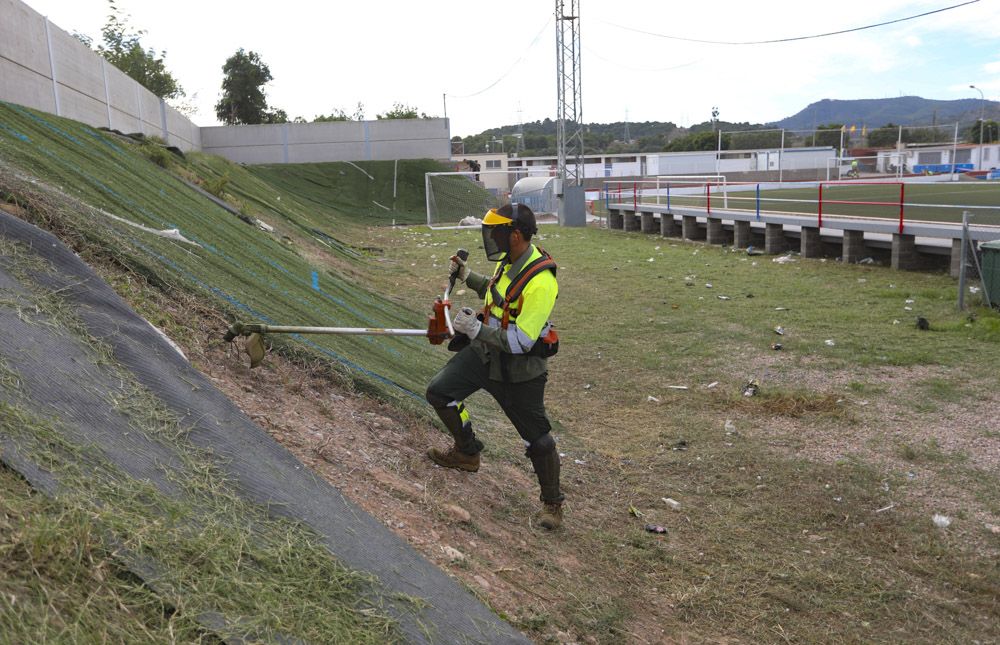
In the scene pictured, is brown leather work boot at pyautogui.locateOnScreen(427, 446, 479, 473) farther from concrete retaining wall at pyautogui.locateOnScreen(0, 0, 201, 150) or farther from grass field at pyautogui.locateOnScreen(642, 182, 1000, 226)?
concrete retaining wall at pyautogui.locateOnScreen(0, 0, 201, 150)

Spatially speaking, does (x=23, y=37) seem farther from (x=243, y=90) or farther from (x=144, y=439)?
(x=243, y=90)

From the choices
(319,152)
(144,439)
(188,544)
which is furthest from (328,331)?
(319,152)

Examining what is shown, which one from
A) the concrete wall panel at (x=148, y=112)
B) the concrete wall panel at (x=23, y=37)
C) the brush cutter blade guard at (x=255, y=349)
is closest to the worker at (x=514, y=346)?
the brush cutter blade guard at (x=255, y=349)

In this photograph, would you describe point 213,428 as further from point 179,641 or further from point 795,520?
point 795,520

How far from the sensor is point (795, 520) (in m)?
5.05

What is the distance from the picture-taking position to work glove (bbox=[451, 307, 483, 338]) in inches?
153

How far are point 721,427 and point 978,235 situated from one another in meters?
6.85

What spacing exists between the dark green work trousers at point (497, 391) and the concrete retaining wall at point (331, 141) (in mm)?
39101

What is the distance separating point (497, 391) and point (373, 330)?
753 millimetres

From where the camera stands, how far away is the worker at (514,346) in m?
4.04

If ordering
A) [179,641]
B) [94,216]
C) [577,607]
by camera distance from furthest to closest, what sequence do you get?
[94,216]
[577,607]
[179,641]

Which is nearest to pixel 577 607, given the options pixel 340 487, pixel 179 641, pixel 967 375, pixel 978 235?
pixel 340 487

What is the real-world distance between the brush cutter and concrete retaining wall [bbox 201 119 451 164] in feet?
127

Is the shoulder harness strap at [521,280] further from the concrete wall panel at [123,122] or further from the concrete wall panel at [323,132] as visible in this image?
the concrete wall panel at [323,132]
